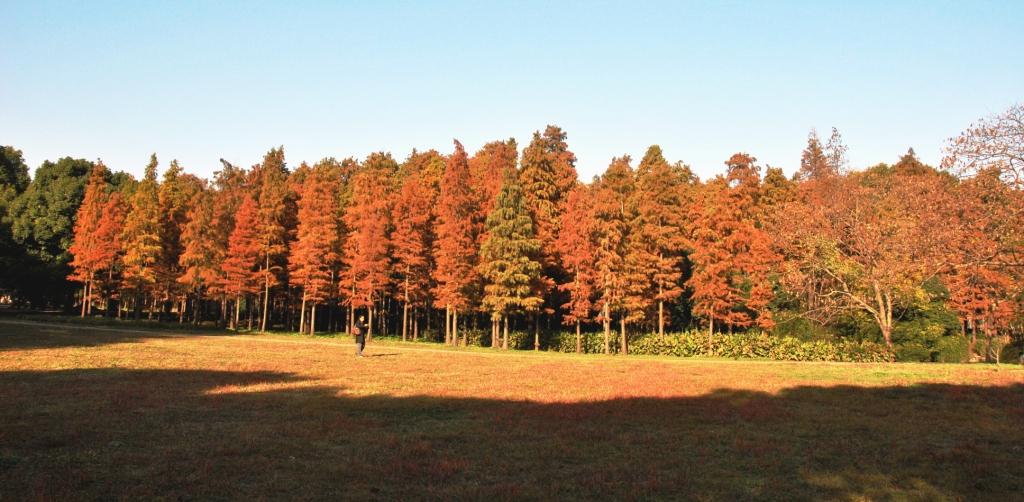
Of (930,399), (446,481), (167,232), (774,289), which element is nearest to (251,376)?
(446,481)

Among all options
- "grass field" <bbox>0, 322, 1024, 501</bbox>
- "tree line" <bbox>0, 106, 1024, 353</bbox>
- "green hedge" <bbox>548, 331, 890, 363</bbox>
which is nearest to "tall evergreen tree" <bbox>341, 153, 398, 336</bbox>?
"tree line" <bbox>0, 106, 1024, 353</bbox>

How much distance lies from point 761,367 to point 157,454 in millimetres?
26492

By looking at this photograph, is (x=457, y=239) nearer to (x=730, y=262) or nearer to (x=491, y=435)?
(x=730, y=262)

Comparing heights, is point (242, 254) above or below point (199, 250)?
below

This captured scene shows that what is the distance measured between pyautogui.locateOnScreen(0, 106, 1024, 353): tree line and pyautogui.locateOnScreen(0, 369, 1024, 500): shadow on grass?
37.3 ft

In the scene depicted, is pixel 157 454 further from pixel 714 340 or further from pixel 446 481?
pixel 714 340

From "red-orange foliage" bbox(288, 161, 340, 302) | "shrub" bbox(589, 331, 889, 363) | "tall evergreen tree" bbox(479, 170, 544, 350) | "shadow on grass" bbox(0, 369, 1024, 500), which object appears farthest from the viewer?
"red-orange foliage" bbox(288, 161, 340, 302)

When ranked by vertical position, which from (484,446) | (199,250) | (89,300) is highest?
(199,250)

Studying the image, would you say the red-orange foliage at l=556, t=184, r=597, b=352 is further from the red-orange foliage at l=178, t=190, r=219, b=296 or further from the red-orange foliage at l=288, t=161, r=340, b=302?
the red-orange foliage at l=178, t=190, r=219, b=296

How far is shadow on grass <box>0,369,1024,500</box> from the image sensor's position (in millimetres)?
8242

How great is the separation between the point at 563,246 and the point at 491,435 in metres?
32.1

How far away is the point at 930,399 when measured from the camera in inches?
701

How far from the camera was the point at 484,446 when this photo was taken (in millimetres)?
10992

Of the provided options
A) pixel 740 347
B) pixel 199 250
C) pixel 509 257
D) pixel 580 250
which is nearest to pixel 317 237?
pixel 199 250
